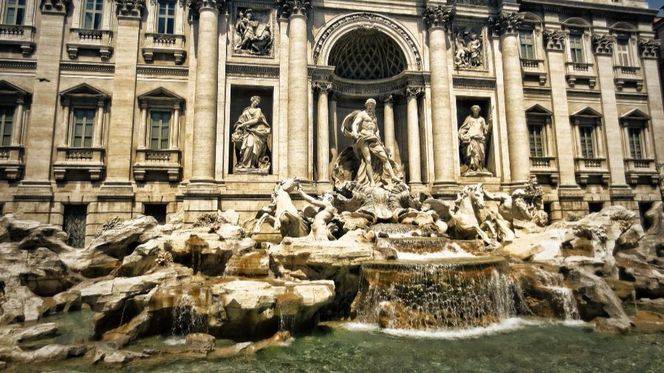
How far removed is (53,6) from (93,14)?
62.6 inches

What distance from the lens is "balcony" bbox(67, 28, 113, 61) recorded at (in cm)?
1770

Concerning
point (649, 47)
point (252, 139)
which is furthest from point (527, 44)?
point (252, 139)

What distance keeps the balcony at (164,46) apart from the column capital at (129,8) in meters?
1.09

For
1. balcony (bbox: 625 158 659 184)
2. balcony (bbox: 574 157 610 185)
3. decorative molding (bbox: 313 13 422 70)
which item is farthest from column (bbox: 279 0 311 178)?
balcony (bbox: 625 158 659 184)

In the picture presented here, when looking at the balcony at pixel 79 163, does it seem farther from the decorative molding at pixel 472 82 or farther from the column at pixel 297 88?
the decorative molding at pixel 472 82

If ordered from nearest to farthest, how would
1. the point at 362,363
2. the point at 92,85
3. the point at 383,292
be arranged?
1. the point at 362,363
2. the point at 383,292
3. the point at 92,85

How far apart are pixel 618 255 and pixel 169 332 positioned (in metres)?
16.1

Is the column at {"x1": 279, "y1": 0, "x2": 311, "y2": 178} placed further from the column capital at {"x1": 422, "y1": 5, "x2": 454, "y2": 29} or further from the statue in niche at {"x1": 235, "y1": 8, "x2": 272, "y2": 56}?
the column capital at {"x1": 422, "y1": 5, "x2": 454, "y2": 29}

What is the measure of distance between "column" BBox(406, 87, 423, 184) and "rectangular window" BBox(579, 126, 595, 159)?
10163 millimetres

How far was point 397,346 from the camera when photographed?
859 centimetres

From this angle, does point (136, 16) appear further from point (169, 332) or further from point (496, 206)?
point (496, 206)

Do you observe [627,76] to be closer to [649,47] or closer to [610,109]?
[649,47]

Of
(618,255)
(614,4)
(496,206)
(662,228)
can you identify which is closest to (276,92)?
(496,206)

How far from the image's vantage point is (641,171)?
2248cm
